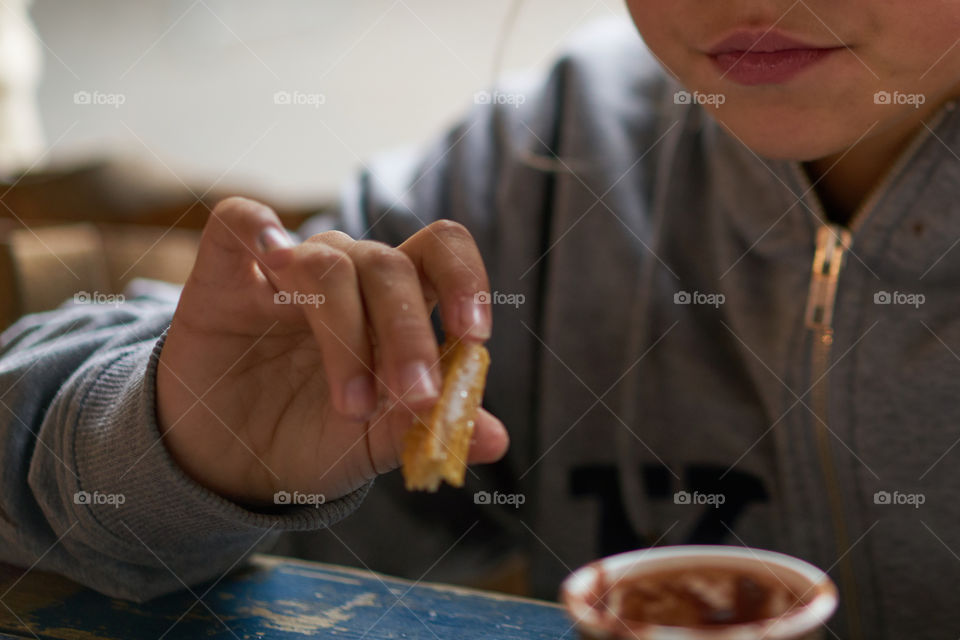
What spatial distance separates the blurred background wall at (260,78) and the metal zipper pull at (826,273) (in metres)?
1.78

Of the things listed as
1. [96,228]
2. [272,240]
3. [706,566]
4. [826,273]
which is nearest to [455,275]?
[272,240]

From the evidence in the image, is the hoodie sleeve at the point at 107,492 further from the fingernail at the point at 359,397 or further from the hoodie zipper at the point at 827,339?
the hoodie zipper at the point at 827,339

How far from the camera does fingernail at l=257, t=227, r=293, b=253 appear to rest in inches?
23.2

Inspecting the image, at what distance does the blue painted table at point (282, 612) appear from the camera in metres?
0.64

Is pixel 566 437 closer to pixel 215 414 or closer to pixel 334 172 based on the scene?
pixel 215 414

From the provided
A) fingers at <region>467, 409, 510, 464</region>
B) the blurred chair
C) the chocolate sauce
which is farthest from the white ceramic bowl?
the blurred chair

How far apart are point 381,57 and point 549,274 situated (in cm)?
186

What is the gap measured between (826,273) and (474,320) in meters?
0.49

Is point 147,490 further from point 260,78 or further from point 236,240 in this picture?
point 260,78

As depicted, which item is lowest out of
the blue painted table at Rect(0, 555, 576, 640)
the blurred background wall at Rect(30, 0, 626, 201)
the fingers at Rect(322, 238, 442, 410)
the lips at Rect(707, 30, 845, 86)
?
the blue painted table at Rect(0, 555, 576, 640)

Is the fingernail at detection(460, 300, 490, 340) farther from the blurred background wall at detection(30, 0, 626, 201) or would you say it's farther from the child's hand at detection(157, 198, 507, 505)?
the blurred background wall at detection(30, 0, 626, 201)

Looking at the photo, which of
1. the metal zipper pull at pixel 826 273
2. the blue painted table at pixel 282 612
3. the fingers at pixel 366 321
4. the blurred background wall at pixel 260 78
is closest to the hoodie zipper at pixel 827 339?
the metal zipper pull at pixel 826 273

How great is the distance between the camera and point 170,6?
3.02 meters

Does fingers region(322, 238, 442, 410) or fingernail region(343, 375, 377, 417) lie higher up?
fingers region(322, 238, 442, 410)
